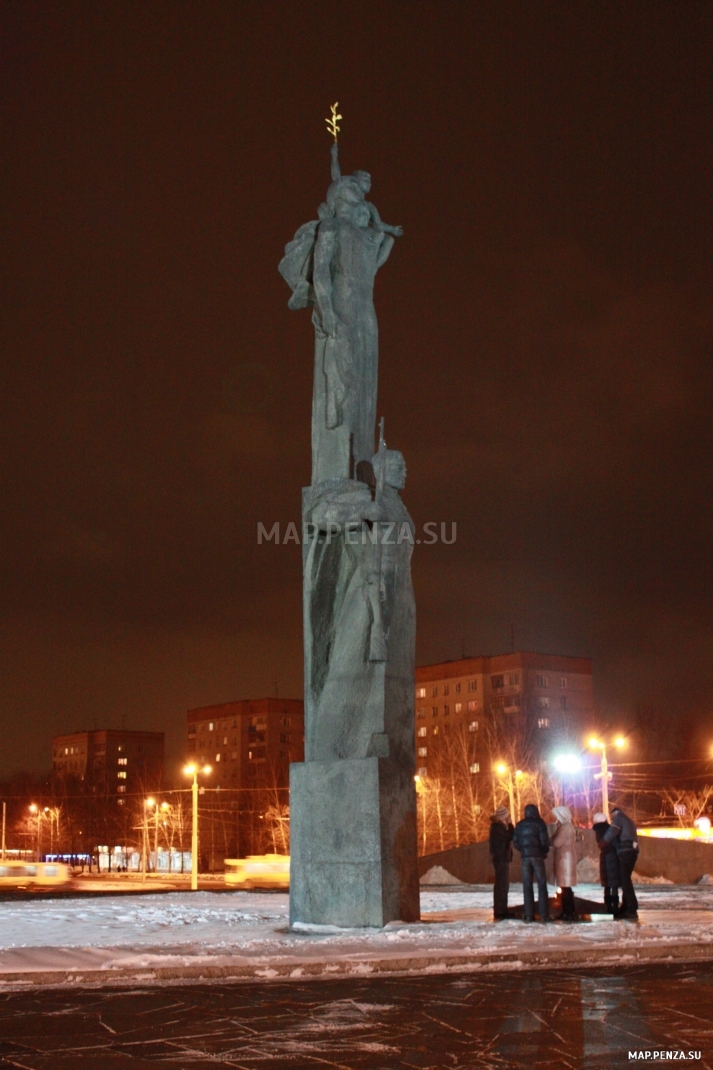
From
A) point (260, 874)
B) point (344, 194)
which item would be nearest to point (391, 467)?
point (344, 194)

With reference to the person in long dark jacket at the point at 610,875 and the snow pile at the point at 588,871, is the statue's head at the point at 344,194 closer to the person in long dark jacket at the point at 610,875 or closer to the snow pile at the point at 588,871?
the person in long dark jacket at the point at 610,875

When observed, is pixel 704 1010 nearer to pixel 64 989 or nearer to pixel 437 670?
pixel 64 989

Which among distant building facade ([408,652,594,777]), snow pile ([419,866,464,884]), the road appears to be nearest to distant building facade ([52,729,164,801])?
distant building facade ([408,652,594,777])

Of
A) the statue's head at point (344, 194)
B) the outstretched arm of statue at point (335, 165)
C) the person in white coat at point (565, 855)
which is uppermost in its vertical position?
the outstretched arm of statue at point (335, 165)

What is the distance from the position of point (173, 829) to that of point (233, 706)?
32076 mm

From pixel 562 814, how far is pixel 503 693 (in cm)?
8072

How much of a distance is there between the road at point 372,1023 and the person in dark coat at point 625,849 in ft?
Answer: 17.3

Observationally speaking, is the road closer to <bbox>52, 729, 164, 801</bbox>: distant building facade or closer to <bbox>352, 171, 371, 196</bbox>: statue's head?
<bbox>352, 171, 371, 196</bbox>: statue's head

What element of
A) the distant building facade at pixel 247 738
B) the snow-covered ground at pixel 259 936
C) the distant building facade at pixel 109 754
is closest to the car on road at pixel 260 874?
the snow-covered ground at pixel 259 936

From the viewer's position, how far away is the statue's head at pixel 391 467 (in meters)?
14.1

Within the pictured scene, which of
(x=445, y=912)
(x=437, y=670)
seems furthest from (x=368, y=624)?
(x=437, y=670)

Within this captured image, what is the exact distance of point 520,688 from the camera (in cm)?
9281

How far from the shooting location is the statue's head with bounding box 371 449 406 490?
14112 mm

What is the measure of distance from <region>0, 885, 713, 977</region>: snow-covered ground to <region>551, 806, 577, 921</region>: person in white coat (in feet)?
3.15
